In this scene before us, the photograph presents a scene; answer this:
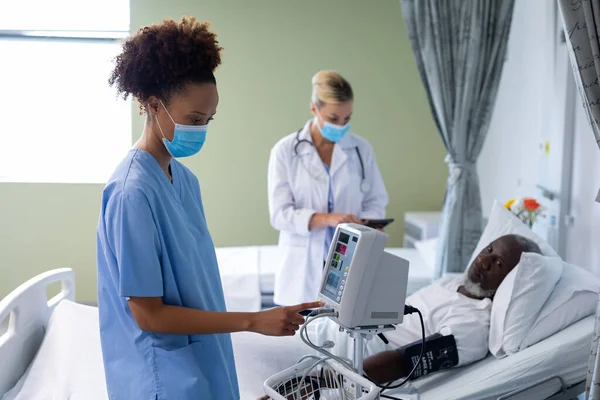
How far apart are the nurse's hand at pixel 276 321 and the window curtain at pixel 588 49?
2.51 feet

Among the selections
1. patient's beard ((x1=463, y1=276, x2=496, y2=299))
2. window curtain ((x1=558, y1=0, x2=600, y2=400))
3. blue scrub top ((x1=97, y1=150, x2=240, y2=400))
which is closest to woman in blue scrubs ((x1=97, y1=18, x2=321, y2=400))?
blue scrub top ((x1=97, y1=150, x2=240, y2=400))

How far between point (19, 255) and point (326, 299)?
367 centimetres

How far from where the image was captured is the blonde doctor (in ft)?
8.90

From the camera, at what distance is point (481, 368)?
211 centimetres

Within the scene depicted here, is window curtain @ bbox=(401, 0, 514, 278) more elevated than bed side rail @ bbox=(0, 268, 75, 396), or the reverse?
window curtain @ bbox=(401, 0, 514, 278)

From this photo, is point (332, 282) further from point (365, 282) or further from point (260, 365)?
point (260, 365)

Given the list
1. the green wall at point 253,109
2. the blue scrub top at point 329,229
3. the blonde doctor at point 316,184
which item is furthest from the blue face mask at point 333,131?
the green wall at point 253,109

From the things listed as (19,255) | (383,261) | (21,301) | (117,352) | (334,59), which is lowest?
(19,255)

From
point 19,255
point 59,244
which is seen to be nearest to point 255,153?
point 59,244

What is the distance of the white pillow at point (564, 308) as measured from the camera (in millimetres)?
2127

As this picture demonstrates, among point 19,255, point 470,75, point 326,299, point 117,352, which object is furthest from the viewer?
point 19,255

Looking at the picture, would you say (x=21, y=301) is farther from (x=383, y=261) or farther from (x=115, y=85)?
(x=383, y=261)

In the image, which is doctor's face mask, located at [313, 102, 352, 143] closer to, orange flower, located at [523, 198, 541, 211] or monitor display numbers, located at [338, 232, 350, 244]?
orange flower, located at [523, 198, 541, 211]

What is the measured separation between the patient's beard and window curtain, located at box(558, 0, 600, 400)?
32.9 inches
